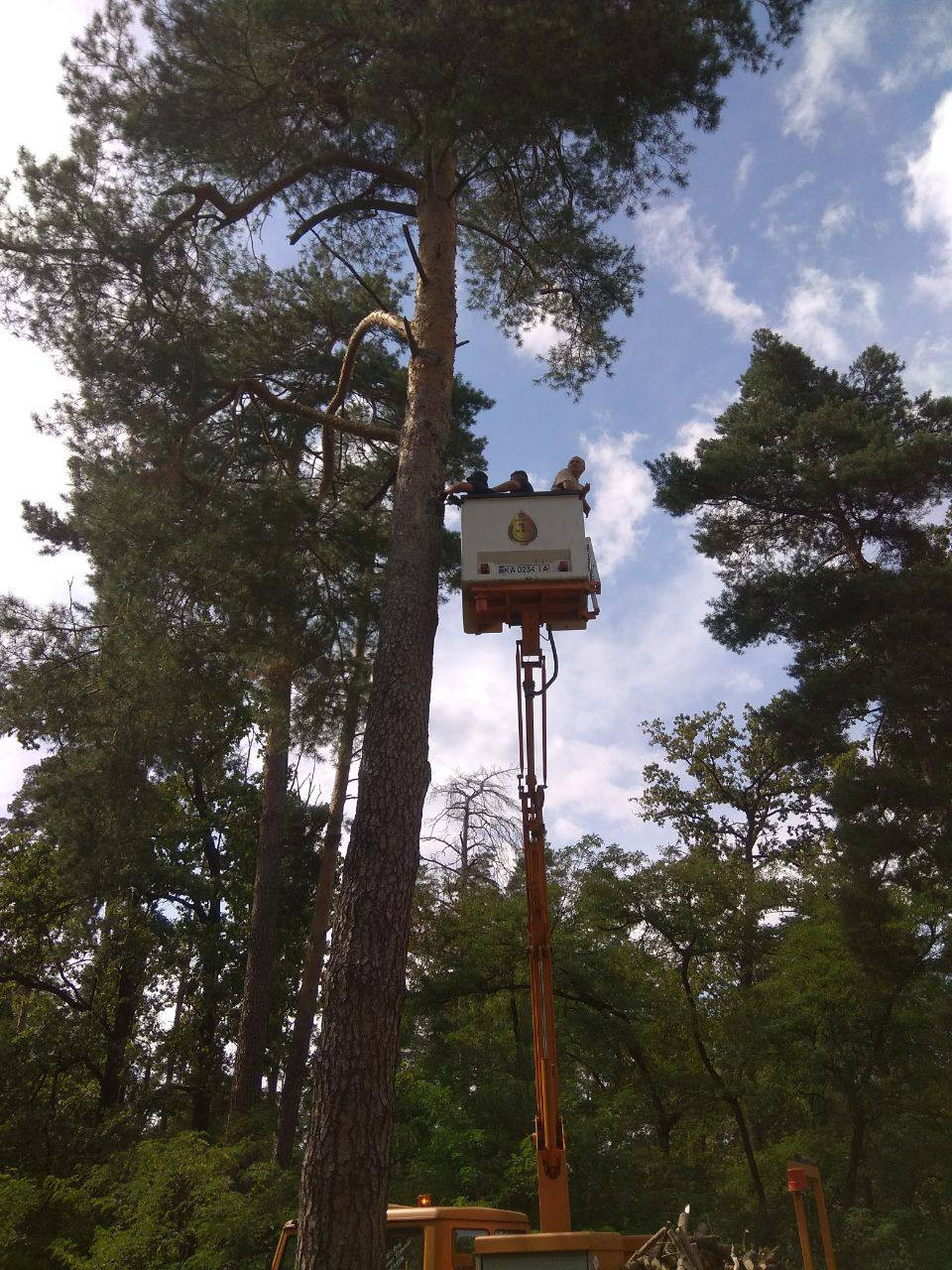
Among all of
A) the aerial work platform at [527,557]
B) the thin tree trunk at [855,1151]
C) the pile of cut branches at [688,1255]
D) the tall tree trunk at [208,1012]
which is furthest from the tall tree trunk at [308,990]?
the thin tree trunk at [855,1151]

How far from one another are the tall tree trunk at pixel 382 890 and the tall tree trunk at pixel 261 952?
22.0 ft

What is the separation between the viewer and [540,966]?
5.20 m

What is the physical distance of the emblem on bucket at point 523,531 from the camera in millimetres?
5996

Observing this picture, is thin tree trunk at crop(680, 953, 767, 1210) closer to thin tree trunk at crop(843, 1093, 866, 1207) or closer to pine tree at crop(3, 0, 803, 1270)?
thin tree trunk at crop(843, 1093, 866, 1207)

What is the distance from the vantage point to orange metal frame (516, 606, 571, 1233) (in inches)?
192

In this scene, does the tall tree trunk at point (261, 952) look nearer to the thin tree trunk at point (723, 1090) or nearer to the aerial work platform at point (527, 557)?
the thin tree trunk at point (723, 1090)

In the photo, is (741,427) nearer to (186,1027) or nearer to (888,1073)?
(888,1073)

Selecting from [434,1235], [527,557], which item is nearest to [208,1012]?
[434,1235]

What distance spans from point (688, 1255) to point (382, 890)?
2.50 m

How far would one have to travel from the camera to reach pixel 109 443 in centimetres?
825

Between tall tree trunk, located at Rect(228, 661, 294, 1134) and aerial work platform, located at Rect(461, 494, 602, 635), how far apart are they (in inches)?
274

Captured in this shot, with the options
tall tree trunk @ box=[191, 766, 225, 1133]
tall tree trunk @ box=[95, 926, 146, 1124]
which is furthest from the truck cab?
tall tree trunk @ box=[95, 926, 146, 1124]

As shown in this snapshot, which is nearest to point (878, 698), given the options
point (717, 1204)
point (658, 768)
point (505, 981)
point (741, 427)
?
point (741, 427)

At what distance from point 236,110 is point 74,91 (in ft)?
4.52
